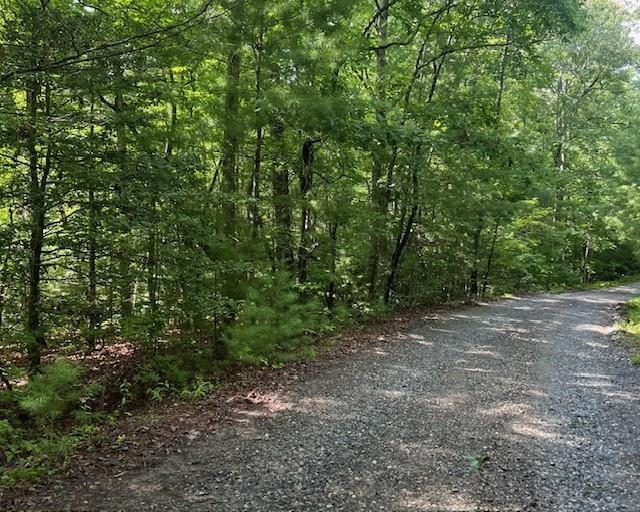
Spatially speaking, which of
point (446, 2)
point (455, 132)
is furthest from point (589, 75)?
point (455, 132)

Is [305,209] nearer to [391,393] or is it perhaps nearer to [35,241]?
[391,393]

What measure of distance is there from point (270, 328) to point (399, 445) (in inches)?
141

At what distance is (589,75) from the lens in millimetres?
24641

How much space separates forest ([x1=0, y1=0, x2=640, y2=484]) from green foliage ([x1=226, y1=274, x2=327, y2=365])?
4cm

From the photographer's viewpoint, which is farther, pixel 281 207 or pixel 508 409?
pixel 281 207

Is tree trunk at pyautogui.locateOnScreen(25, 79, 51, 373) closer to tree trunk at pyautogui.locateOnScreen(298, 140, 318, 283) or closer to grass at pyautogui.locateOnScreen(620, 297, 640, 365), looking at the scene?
tree trunk at pyautogui.locateOnScreen(298, 140, 318, 283)

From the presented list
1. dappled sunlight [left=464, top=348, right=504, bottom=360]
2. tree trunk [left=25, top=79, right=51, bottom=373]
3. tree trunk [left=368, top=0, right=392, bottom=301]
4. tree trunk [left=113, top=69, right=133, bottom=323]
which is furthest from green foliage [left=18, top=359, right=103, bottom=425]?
tree trunk [left=368, top=0, right=392, bottom=301]

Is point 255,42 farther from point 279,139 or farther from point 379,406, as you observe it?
point 379,406

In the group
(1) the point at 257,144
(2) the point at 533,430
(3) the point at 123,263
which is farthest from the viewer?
(1) the point at 257,144

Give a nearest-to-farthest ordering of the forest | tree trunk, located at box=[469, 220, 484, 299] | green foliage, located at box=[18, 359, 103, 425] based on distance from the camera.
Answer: green foliage, located at box=[18, 359, 103, 425] → the forest → tree trunk, located at box=[469, 220, 484, 299]

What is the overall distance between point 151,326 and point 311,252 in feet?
14.4

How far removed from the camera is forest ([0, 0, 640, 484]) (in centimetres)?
602

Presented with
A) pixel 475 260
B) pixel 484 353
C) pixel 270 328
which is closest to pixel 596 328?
pixel 484 353

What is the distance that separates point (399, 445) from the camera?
4.87m
